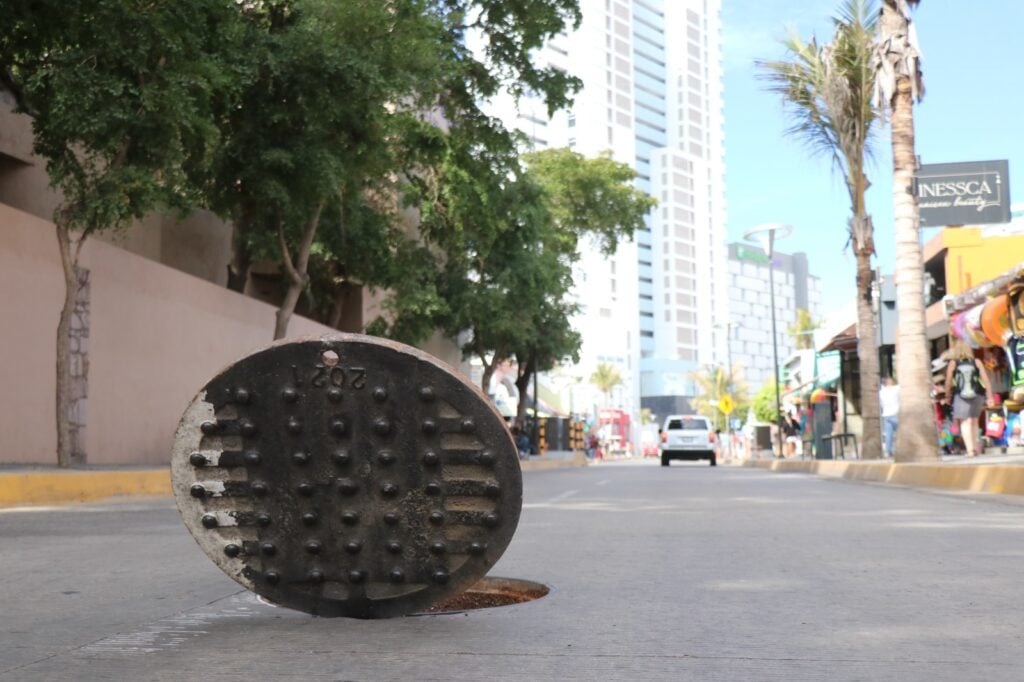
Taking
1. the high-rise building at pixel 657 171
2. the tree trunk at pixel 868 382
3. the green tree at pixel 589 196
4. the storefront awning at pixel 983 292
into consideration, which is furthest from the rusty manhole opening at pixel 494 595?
the high-rise building at pixel 657 171

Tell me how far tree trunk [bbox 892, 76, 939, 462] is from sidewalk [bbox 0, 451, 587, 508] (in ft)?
34.8

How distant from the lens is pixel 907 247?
59.1 feet

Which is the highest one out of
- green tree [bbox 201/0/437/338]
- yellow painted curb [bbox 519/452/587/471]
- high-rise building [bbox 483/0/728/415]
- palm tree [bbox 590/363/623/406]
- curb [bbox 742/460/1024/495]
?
high-rise building [bbox 483/0/728/415]

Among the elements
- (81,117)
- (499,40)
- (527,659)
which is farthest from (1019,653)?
(499,40)

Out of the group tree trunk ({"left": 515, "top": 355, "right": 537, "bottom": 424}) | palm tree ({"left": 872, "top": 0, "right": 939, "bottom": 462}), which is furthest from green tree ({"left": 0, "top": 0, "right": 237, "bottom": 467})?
tree trunk ({"left": 515, "top": 355, "right": 537, "bottom": 424})

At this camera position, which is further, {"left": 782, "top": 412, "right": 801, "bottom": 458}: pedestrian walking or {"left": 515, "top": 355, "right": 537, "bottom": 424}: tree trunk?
{"left": 782, "top": 412, "right": 801, "bottom": 458}: pedestrian walking

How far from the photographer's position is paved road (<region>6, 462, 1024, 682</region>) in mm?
3490

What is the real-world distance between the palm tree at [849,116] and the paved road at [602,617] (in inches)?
633

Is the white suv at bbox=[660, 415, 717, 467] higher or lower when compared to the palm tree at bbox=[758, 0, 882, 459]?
lower

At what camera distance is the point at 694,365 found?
17088 centimetres

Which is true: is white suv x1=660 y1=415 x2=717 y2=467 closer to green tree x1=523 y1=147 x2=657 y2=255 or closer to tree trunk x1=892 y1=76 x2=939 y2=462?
green tree x1=523 y1=147 x2=657 y2=255

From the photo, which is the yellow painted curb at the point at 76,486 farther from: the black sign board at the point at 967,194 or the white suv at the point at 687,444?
the white suv at the point at 687,444

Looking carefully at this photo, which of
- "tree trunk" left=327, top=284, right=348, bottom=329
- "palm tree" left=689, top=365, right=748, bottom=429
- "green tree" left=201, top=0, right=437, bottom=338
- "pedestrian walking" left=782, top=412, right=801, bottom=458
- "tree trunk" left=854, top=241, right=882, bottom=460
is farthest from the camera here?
"palm tree" left=689, top=365, right=748, bottom=429

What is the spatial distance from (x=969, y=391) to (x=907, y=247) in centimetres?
487
